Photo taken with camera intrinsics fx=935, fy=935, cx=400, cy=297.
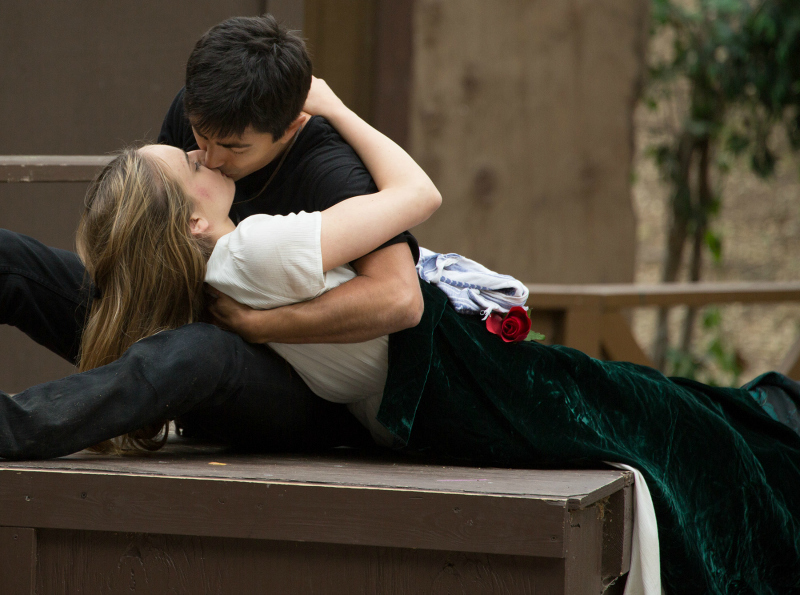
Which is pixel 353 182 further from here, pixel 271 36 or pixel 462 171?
pixel 462 171

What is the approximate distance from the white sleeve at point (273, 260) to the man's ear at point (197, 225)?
0.11 m

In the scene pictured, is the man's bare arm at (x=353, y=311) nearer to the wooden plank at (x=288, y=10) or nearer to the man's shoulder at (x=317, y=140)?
the man's shoulder at (x=317, y=140)

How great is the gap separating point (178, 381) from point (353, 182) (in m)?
0.53

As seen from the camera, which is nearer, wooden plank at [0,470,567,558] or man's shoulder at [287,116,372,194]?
wooden plank at [0,470,567,558]

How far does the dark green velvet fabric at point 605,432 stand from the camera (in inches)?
71.5

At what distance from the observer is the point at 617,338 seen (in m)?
3.74

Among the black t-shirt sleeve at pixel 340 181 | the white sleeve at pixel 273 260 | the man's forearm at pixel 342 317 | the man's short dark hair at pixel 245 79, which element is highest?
the man's short dark hair at pixel 245 79

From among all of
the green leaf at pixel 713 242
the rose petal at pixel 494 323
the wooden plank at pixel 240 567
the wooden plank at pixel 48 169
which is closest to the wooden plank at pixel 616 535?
the wooden plank at pixel 240 567

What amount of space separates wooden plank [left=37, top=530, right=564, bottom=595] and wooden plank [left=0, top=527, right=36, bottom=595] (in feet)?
0.08

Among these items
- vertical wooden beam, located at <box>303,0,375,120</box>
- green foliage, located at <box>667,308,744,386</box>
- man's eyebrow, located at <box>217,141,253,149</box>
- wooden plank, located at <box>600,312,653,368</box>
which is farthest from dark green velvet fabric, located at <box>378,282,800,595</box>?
green foliage, located at <box>667,308,744,386</box>

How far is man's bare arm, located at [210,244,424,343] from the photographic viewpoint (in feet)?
5.75

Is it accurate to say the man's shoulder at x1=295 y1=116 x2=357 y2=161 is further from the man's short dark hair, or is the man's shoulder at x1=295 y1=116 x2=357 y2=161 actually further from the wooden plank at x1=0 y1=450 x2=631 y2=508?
Result: the wooden plank at x1=0 y1=450 x2=631 y2=508

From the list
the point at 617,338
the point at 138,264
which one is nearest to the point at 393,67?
the point at 617,338

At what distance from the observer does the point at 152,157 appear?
1867 millimetres
